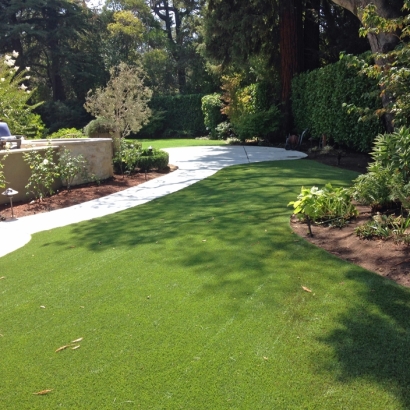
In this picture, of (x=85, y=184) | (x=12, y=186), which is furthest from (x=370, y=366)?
(x=85, y=184)

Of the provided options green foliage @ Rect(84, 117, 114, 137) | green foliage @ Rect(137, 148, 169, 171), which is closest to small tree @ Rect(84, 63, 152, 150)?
green foliage @ Rect(84, 117, 114, 137)

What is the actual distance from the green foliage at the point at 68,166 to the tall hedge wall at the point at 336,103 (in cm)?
674

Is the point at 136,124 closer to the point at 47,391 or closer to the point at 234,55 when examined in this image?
the point at 234,55

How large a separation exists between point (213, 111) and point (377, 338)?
24.6m

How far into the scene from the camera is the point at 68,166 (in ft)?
34.0

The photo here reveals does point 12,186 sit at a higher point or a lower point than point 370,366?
higher

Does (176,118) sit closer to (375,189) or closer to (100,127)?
(100,127)

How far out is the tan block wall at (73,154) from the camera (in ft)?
31.0

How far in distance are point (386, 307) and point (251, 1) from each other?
16.4 m

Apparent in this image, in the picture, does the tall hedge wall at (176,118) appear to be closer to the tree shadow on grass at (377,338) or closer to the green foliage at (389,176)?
the green foliage at (389,176)

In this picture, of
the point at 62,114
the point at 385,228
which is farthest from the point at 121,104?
the point at 62,114

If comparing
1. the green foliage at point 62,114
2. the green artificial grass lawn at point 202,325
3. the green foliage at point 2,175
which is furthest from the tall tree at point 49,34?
the green artificial grass lawn at point 202,325

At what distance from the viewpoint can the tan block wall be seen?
945 centimetres

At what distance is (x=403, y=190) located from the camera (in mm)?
4871
